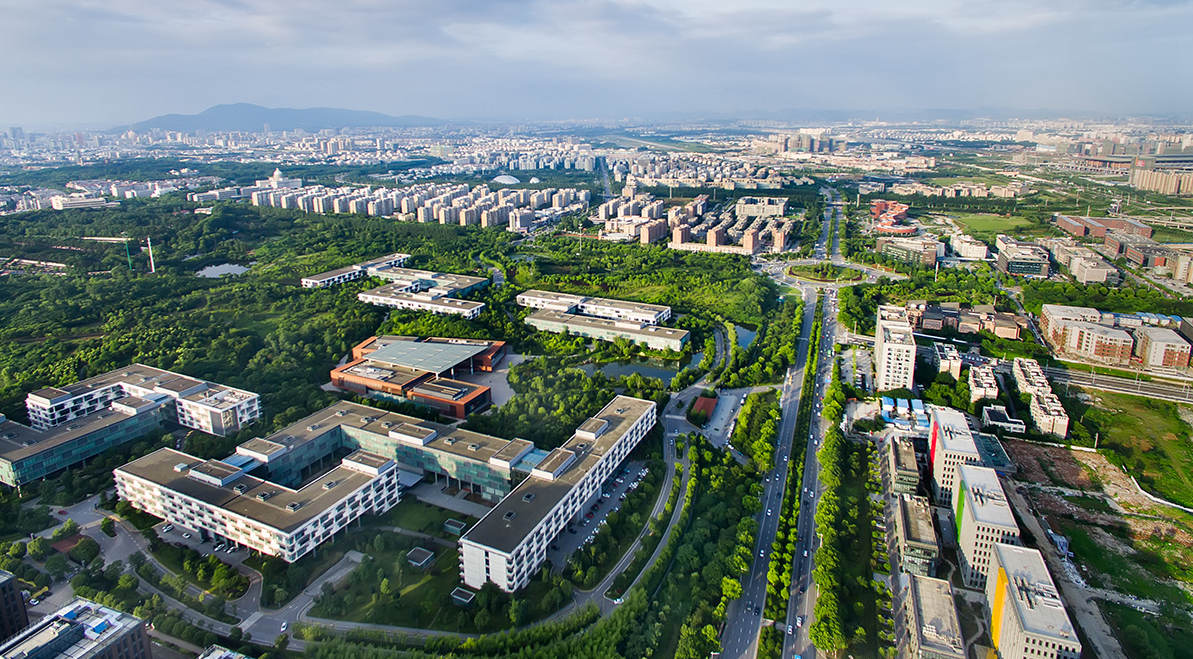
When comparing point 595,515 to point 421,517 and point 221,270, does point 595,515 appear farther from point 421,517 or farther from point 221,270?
point 221,270

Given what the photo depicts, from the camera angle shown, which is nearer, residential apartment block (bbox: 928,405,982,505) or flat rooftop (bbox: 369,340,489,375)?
residential apartment block (bbox: 928,405,982,505)

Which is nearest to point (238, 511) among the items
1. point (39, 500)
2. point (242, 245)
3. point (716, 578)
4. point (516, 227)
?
point (39, 500)

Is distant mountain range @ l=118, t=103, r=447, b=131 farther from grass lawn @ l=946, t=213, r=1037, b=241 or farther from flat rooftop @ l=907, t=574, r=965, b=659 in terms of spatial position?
flat rooftop @ l=907, t=574, r=965, b=659

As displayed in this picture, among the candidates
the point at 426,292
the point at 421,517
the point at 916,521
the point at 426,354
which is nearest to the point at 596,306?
the point at 426,292

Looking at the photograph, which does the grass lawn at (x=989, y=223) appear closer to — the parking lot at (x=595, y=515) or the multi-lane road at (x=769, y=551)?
the multi-lane road at (x=769, y=551)

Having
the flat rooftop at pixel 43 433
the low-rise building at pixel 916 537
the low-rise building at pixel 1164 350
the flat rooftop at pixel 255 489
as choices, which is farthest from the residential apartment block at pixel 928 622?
the flat rooftop at pixel 43 433

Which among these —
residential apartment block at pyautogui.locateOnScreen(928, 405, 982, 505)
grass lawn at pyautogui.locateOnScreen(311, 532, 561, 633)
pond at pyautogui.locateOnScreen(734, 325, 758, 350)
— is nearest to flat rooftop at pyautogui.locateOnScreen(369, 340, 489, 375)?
grass lawn at pyautogui.locateOnScreen(311, 532, 561, 633)
